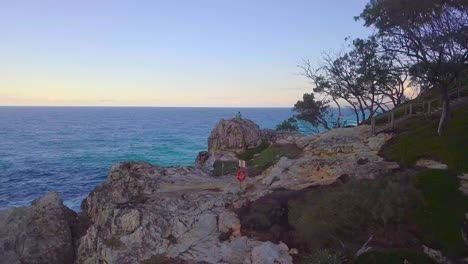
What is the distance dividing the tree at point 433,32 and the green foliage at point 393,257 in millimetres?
13067

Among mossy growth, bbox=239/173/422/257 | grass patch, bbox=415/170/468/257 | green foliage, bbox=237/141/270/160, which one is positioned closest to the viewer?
grass patch, bbox=415/170/468/257

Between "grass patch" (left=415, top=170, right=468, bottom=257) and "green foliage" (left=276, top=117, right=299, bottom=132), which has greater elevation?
"green foliage" (left=276, top=117, right=299, bottom=132)

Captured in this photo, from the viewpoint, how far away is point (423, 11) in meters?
24.9

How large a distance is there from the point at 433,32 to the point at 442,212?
1207 cm

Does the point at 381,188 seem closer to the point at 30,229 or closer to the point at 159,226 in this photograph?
the point at 159,226

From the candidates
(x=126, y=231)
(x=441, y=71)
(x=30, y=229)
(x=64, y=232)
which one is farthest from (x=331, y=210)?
(x=30, y=229)

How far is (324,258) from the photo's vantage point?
53.6ft

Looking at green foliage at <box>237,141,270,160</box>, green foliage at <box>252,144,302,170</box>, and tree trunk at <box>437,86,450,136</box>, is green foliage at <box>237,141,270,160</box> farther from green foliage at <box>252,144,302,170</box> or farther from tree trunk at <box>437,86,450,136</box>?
tree trunk at <box>437,86,450,136</box>

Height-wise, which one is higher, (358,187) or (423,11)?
(423,11)

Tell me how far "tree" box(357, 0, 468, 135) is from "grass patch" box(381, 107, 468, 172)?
40.1 inches

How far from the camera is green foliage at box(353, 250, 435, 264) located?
16062 millimetres

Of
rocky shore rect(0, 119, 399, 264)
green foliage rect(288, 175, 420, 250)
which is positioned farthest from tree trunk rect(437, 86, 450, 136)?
green foliage rect(288, 175, 420, 250)

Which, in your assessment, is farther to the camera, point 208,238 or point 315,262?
point 208,238

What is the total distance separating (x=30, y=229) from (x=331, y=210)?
18.9m
